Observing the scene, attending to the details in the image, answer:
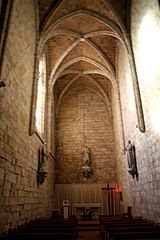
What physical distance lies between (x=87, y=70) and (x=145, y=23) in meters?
7.41

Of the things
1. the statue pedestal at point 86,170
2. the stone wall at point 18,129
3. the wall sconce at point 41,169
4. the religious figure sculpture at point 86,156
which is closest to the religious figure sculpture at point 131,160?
the wall sconce at point 41,169

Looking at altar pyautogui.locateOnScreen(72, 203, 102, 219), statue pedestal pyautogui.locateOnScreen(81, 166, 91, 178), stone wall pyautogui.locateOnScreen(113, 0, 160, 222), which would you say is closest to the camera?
stone wall pyautogui.locateOnScreen(113, 0, 160, 222)

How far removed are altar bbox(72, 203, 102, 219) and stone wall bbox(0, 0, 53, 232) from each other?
4321 mm

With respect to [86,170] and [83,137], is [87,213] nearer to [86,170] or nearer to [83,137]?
[86,170]

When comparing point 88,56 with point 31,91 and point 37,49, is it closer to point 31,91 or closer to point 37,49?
point 37,49

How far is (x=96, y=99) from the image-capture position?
1606 centimetres

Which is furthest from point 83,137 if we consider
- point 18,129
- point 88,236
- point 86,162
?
point 18,129

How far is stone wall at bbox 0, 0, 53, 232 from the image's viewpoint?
17.6 ft

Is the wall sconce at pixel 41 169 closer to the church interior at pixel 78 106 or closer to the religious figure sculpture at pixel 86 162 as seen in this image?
the church interior at pixel 78 106

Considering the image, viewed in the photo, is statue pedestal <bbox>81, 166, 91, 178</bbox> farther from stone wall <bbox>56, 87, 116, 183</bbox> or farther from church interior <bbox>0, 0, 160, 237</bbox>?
stone wall <bbox>56, 87, 116, 183</bbox>

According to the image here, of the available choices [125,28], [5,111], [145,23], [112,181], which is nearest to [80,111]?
[112,181]

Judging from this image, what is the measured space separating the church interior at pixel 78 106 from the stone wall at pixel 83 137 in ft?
0.21

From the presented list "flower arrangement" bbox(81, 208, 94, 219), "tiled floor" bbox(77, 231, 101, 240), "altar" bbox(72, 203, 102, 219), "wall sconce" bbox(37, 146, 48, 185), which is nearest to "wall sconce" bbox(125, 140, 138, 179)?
"tiled floor" bbox(77, 231, 101, 240)

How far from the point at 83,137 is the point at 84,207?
4.44 m
